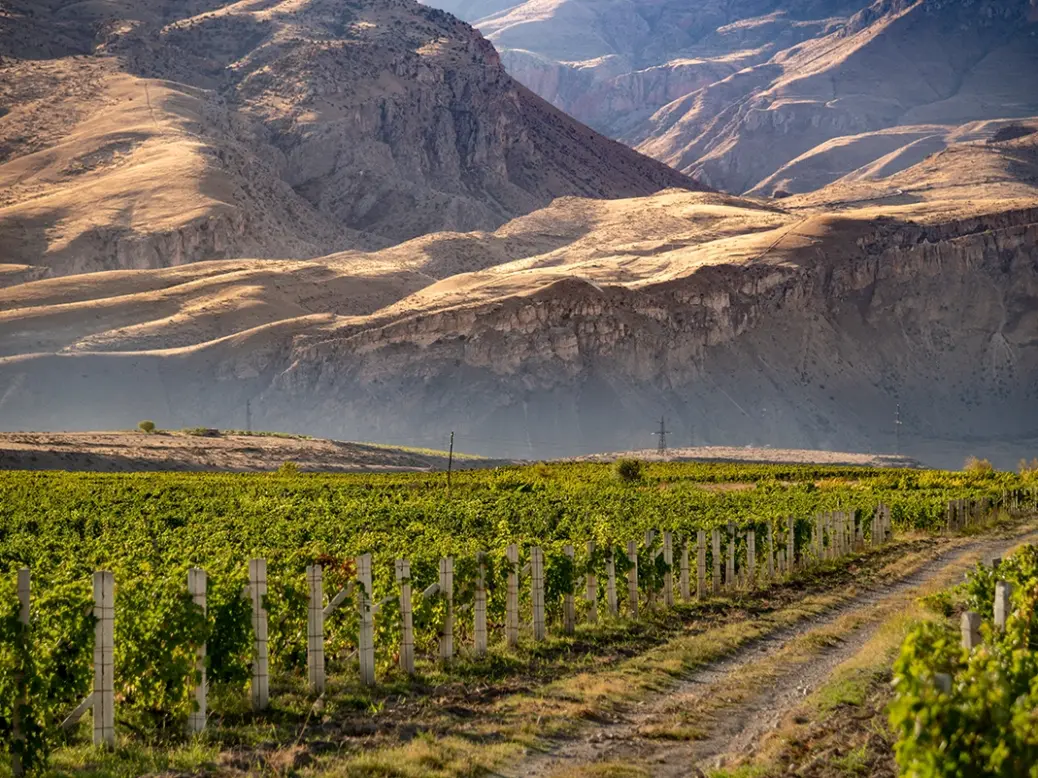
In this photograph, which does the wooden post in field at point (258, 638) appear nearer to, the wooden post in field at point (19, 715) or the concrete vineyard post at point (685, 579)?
the wooden post in field at point (19, 715)

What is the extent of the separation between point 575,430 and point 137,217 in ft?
303

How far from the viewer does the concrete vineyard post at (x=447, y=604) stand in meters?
18.7

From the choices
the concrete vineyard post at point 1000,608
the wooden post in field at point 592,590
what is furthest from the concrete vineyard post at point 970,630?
the wooden post in field at point 592,590

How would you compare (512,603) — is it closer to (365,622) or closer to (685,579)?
(365,622)

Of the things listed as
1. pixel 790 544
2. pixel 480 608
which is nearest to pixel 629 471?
pixel 790 544

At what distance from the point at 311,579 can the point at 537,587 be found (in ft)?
19.3

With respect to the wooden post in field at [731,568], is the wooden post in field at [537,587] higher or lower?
higher

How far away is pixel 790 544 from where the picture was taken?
34219 mm

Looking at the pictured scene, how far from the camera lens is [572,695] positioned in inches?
671

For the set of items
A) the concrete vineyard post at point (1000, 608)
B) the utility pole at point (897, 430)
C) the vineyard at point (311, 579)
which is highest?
the concrete vineyard post at point (1000, 608)

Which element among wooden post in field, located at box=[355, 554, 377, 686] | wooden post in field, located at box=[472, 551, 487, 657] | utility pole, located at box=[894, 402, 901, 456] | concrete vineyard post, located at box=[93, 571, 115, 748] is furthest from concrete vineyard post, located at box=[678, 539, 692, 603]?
utility pole, located at box=[894, 402, 901, 456]

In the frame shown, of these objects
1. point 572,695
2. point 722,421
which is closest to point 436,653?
point 572,695

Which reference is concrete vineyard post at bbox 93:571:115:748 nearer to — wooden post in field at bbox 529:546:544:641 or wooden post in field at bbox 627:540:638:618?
wooden post in field at bbox 529:546:544:641

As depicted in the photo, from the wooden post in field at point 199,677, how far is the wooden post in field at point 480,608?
580 centimetres
